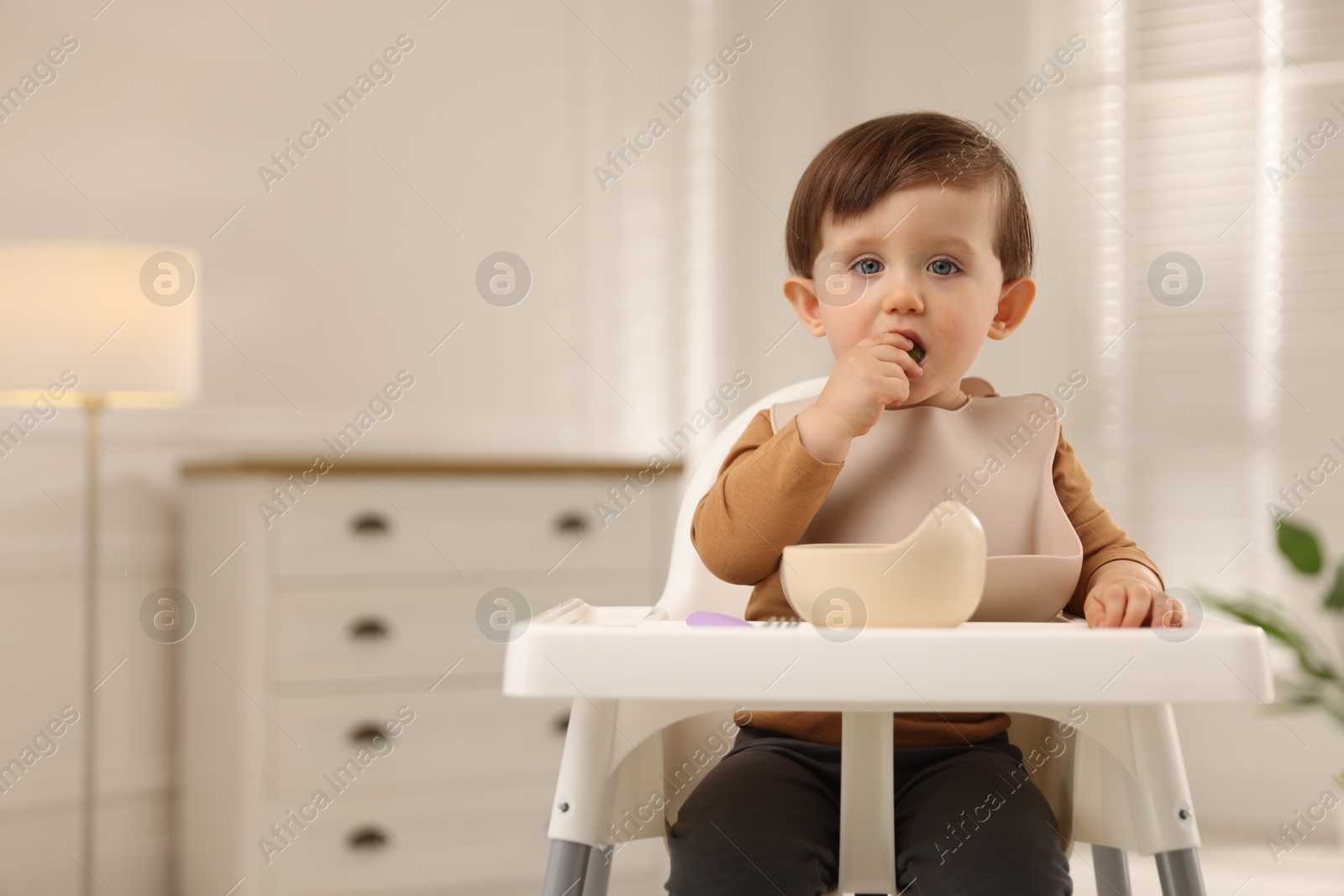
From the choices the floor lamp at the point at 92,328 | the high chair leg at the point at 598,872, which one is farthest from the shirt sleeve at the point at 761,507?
the floor lamp at the point at 92,328

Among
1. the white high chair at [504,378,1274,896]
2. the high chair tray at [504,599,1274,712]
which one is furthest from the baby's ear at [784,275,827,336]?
the high chair tray at [504,599,1274,712]

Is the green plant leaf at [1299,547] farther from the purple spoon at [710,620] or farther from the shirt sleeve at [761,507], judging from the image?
the purple spoon at [710,620]

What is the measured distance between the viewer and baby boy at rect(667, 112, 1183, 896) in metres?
0.79

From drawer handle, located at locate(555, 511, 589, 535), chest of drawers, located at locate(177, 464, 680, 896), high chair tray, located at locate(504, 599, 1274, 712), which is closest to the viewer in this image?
high chair tray, located at locate(504, 599, 1274, 712)

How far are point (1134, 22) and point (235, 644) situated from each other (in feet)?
7.67

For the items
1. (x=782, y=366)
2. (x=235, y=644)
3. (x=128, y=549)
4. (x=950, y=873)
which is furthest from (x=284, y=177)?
(x=950, y=873)

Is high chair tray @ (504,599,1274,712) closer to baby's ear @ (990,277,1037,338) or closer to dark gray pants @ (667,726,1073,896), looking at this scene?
dark gray pants @ (667,726,1073,896)

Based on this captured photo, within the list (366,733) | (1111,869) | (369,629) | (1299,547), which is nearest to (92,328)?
(369,629)

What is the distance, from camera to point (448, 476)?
2.10 meters

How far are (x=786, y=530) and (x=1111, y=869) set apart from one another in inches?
15.0

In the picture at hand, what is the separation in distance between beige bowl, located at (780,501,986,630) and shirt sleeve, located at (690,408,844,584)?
0.49 feet

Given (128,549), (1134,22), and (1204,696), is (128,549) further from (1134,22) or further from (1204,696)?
(1134,22)

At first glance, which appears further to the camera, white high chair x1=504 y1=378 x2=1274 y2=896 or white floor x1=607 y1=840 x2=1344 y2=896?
white floor x1=607 y1=840 x2=1344 y2=896

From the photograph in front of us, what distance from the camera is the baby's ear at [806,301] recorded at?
1.00 m
